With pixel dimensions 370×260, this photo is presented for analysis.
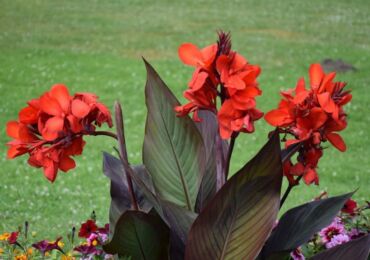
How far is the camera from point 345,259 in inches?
91.8

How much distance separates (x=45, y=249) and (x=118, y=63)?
1003 cm

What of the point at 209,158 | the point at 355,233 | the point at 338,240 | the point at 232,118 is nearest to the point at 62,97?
the point at 232,118

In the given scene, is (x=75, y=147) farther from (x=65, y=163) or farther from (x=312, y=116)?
(x=312, y=116)

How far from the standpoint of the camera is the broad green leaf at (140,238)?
7.36 ft

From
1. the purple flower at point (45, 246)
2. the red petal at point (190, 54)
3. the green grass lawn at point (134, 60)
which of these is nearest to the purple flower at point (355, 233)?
the purple flower at point (45, 246)

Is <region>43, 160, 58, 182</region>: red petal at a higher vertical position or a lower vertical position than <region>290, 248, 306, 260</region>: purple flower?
higher

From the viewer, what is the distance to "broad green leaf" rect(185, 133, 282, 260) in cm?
208

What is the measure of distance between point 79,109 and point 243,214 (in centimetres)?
53

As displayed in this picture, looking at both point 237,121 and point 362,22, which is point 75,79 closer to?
point 362,22

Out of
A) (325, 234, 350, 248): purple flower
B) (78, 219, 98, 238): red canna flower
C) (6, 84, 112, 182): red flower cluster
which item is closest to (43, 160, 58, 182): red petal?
(6, 84, 112, 182): red flower cluster

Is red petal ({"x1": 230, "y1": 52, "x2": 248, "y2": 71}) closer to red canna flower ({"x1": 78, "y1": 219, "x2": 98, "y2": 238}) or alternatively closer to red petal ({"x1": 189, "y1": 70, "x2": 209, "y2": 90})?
red petal ({"x1": 189, "y1": 70, "x2": 209, "y2": 90})

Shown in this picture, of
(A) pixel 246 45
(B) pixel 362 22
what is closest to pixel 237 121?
(A) pixel 246 45

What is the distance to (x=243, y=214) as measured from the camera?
2154mm

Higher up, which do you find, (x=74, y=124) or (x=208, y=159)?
(x=74, y=124)
